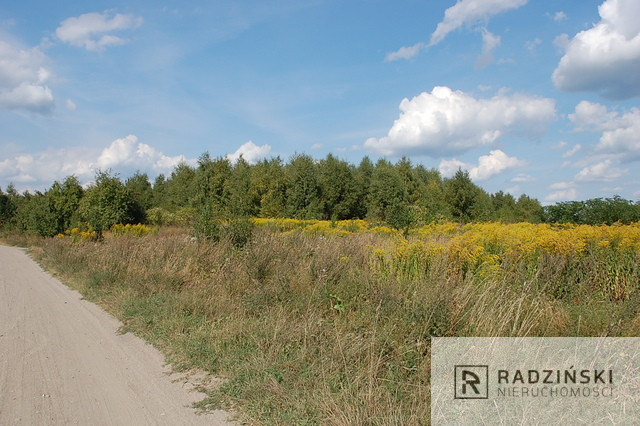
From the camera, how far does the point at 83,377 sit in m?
5.11

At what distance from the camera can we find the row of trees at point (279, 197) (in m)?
25.3

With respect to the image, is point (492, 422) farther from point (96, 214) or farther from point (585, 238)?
point (96, 214)

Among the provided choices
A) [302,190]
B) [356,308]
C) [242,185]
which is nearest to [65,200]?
[242,185]

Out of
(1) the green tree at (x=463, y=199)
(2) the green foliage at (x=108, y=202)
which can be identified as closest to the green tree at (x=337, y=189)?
(1) the green tree at (x=463, y=199)

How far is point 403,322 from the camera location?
4.93 metres

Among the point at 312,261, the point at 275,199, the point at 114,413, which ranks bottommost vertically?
the point at 114,413

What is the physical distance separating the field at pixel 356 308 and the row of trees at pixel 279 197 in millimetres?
12377

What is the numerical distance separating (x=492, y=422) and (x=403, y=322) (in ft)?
5.50

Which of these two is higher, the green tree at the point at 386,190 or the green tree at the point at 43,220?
the green tree at the point at 386,190

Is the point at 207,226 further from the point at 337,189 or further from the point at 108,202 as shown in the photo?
the point at 337,189

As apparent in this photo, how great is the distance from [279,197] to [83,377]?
32.4m

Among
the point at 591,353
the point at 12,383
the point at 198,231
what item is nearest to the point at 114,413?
the point at 12,383

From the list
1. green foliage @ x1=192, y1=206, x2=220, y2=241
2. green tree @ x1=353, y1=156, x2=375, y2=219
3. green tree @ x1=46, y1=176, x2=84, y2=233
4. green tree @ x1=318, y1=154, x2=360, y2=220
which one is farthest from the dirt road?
green tree @ x1=353, y1=156, x2=375, y2=219

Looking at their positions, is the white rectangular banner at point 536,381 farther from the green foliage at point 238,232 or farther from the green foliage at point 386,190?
the green foliage at point 386,190
